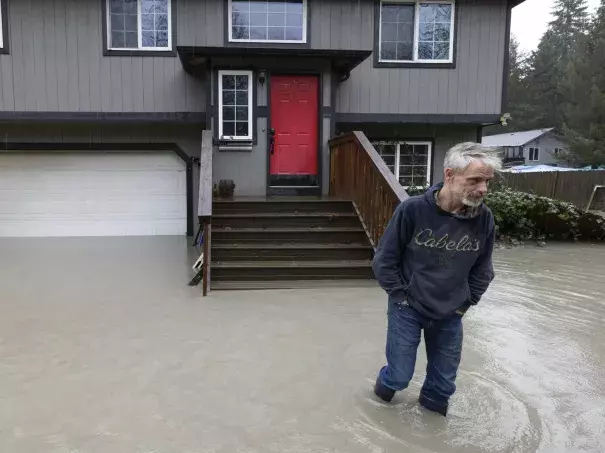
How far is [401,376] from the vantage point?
3.02 meters

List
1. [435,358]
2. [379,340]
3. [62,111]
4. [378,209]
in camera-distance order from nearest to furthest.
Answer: [435,358]
[379,340]
[378,209]
[62,111]

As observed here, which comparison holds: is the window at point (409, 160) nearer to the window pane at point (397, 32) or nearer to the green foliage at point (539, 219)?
the green foliage at point (539, 219)

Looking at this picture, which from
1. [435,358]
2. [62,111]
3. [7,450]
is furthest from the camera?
[62,111]

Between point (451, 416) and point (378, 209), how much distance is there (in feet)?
12.1

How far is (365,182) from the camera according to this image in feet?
23.0

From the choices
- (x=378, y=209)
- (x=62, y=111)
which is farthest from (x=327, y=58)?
(x=62, y=111)

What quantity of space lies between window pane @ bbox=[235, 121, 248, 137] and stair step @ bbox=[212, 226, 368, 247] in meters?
2.62


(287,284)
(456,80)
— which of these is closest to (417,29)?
(456,80)

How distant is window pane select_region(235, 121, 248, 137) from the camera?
354 inches

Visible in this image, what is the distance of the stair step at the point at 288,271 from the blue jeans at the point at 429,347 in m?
3.34

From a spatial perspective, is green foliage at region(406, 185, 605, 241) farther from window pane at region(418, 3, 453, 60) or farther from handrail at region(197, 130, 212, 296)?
handrail at region(197, 130, 212, 296)

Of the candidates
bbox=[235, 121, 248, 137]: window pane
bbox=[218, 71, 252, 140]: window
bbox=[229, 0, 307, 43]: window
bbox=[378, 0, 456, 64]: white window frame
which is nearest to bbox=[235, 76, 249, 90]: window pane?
bbox=[218, 71, 252, 140]: window

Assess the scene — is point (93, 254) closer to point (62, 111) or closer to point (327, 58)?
point (62, 111)

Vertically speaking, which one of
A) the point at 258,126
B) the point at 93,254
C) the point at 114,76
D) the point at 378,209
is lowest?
the point at 93,254
